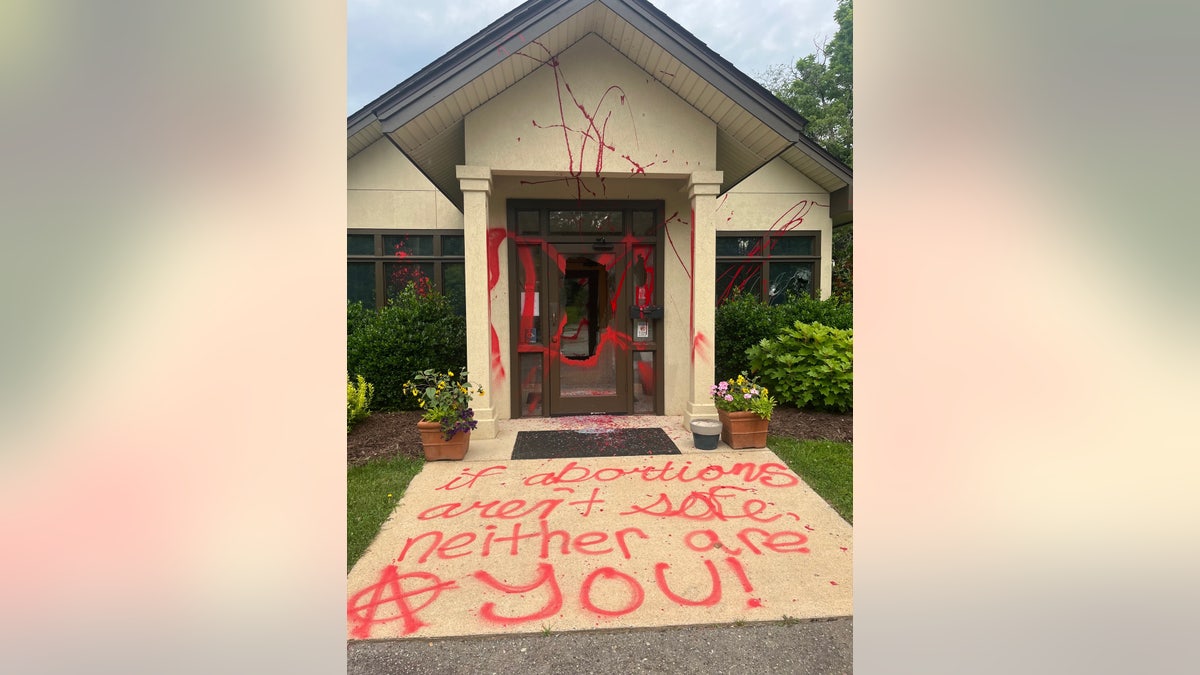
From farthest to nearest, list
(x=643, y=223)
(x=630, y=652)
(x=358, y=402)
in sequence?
1. (x=643, y=223)
2. (x=358, y=402)
3. (x=630, y=652)

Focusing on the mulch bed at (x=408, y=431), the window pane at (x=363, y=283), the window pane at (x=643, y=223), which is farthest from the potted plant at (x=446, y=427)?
the window pane at (x=363, y=283)

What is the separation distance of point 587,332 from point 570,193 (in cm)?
175

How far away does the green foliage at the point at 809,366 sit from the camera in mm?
6453

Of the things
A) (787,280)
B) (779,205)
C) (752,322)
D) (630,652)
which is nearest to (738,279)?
(787,280)

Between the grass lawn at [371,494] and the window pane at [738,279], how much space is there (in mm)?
6392

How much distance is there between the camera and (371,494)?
4.06 meters

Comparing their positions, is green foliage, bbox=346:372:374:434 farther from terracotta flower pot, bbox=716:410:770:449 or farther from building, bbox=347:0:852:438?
terracotta flower pot, bbox=716:410:770:449

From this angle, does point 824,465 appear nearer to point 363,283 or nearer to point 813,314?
point 813,314

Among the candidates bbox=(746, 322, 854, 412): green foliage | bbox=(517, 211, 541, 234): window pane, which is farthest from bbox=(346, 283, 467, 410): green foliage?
bbox=(746, 322, 854, 412): green foliage

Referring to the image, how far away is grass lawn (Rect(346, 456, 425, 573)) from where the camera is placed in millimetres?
3266

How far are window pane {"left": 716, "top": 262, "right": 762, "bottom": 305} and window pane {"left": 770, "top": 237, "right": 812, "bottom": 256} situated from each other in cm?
46
